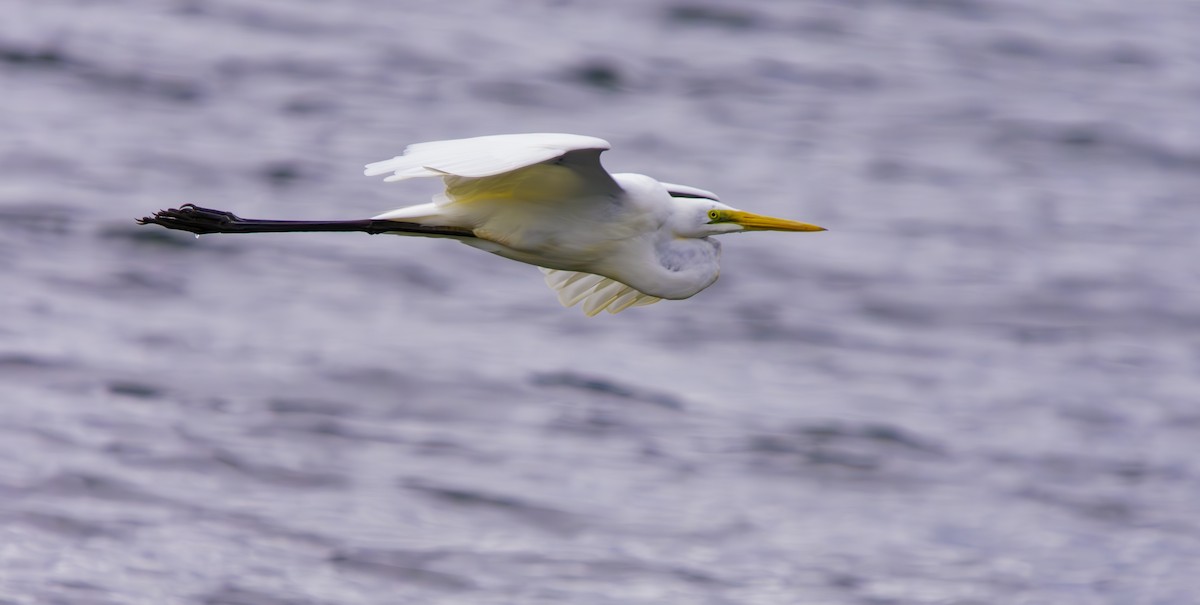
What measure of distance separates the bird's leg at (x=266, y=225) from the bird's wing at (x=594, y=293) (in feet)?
2.65

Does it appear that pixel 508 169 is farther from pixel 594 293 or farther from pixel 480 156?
pixel 594 293

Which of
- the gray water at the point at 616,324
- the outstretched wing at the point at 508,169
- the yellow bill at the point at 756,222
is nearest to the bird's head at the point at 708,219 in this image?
the yellow bill at the point at 756,222

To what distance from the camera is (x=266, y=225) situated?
671 centimetres

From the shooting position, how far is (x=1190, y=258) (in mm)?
17125

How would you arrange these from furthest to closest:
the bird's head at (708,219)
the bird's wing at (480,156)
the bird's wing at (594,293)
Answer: the bird's wing at (594,293) → the bird's head at (708,219) → the bird's wing at (480,156)

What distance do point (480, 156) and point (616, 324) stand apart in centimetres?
1033

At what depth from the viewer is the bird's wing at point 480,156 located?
5586 millimetres

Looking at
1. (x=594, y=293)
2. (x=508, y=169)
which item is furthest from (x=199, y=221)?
(x=508, y=169)

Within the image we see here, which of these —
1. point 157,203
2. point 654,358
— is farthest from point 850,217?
point 157,203

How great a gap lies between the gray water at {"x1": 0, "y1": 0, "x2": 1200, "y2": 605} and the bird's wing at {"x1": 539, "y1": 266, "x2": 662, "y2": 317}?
5.28 metres

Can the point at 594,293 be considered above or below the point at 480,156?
below

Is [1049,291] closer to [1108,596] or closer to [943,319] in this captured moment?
[943,319]

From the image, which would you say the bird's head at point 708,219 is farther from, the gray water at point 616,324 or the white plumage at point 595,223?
the gray water at point 616,324

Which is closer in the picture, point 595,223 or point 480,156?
point 480,156
